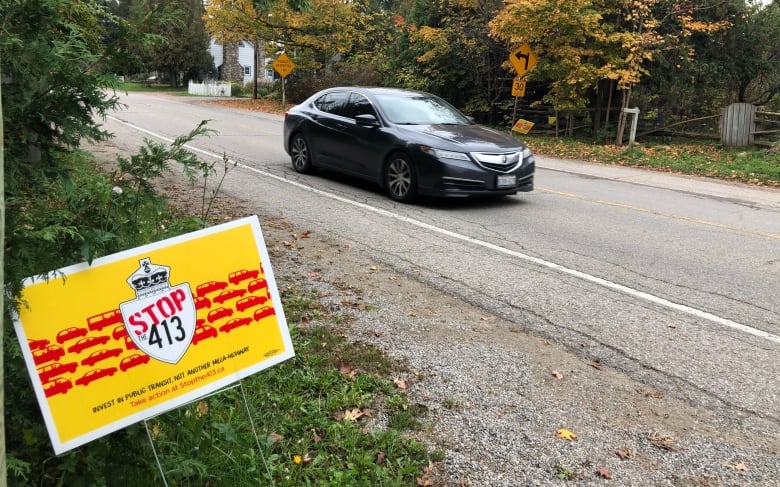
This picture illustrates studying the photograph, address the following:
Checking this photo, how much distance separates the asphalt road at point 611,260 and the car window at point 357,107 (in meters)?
1.23

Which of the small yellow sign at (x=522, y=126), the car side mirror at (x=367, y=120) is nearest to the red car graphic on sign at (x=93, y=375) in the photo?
the car side mirror at (x=367, y=120)

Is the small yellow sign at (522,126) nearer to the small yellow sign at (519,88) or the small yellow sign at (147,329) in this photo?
the small yellow sign at (519,88)

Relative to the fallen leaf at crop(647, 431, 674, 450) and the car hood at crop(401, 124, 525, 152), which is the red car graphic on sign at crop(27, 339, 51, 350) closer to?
the fallen leaf at crop(647, 431, 674, 450)

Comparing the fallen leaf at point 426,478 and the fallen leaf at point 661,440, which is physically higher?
the fallen leaf at point 661,440

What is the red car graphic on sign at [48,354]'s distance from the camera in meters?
2.09

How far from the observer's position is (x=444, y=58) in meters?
24.3

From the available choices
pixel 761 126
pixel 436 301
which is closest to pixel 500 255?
pixel 436 301

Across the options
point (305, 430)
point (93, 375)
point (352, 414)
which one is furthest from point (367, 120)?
point (93, 375)

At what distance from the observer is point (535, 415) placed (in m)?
3.59

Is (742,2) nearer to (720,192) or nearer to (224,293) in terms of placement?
(720,192)

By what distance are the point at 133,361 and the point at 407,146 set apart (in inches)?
291

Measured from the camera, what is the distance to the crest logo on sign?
2303 mm

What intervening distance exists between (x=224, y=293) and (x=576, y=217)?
7.33 m

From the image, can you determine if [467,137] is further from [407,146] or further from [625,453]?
[625,453]
